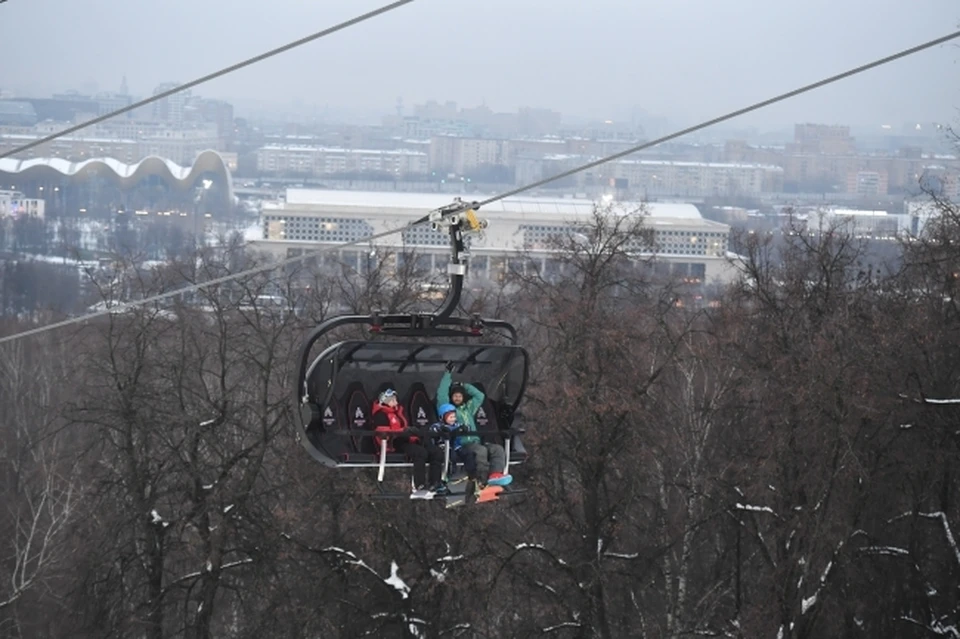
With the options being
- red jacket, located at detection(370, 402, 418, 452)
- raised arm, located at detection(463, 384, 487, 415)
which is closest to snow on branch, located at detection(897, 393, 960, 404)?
raised arm, located at detection(463, 384, 487, 415)

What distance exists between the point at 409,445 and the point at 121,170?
123m

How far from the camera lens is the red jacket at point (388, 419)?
52.6 feet

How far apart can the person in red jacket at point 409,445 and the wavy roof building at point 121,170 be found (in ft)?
363

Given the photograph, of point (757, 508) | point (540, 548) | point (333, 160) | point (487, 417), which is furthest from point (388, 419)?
point (333, 160)

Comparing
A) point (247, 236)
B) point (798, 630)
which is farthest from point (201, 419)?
point (247, 236)

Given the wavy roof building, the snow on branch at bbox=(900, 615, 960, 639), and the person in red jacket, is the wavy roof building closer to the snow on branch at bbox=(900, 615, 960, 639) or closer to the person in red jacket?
the snow on branch at bbox=(900, 615, 960, 639)

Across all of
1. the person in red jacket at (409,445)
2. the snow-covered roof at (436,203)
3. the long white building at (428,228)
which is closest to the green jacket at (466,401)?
the person in red jacket at (409,445)

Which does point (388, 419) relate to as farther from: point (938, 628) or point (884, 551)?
point (938, 628)

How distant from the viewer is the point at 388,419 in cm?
1611

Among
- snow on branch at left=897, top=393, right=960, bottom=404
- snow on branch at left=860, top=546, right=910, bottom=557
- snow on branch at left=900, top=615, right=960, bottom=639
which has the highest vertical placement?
snow on branch at left=897, top=393, right=960, bottom=404

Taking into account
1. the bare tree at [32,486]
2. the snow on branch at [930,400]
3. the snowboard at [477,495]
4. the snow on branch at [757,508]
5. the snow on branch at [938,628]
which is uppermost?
the snowboard at [477,495]

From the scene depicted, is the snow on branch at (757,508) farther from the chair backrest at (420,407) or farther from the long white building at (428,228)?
the long white building at (428,228)

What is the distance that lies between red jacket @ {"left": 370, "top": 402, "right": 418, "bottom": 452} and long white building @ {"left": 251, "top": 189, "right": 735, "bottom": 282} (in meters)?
49.7

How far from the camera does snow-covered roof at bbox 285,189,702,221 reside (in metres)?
110
